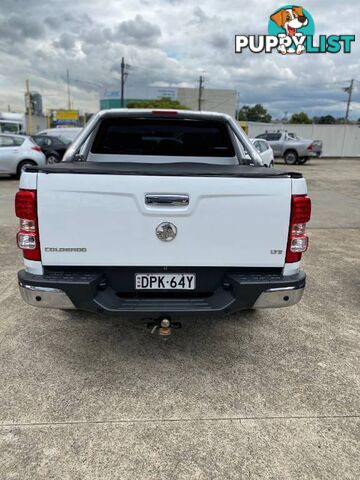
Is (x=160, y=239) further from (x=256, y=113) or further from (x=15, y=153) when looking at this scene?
(x=256, y=113)

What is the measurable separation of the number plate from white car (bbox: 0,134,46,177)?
37.3 ft

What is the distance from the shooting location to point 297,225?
2.68m

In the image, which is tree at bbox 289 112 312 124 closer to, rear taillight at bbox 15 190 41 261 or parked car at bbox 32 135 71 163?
parked car at bbox 32 135 71 163

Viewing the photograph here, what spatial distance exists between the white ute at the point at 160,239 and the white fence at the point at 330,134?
31663mm

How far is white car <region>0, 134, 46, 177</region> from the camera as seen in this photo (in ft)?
42.4

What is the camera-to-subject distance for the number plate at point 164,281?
2.71 m

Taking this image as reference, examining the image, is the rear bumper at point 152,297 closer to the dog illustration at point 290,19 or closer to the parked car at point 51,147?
the parked car at point 51,147

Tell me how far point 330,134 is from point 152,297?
34.7 meters

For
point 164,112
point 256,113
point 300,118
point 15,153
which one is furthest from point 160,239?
point 256,113

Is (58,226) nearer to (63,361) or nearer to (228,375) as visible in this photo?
(63,361)

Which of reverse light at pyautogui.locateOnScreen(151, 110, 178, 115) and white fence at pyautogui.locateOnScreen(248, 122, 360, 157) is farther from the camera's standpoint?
white fence at pyautogui.locateOnScreen(248, 122, 360, 157)

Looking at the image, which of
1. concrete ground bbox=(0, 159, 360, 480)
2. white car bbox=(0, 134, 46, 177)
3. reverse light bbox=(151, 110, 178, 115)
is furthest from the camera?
white car bbox=(0, 134, 46, 177)

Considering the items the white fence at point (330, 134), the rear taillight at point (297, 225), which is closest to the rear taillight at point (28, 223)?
the rear taillight at point (297, 225)

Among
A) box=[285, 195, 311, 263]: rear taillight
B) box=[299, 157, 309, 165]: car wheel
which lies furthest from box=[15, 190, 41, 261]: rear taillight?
box=[299, 157, 309, 165]: car wheel
